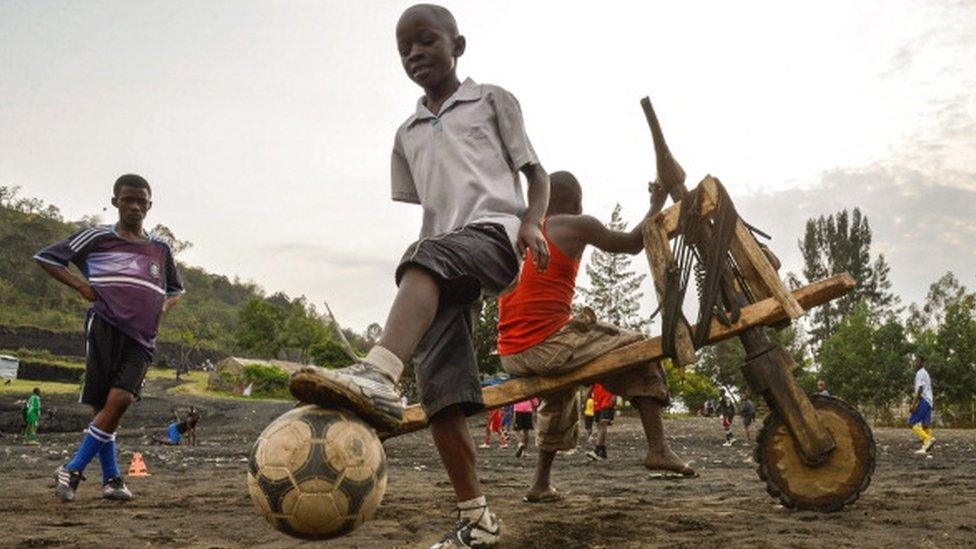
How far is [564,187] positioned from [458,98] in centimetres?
197

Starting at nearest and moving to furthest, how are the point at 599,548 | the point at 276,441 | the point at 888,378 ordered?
the point at 276,441
the point at 599,548
the point at 888,378

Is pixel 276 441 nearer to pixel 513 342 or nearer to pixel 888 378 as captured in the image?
pixel 513 342

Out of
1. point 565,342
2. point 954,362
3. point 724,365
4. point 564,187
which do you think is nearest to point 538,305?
point 565,342

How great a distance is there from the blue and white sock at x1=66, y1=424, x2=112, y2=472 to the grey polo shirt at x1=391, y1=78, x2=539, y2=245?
3310mm

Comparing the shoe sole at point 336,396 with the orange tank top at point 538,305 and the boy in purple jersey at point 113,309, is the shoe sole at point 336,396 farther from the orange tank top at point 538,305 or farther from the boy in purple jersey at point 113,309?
the boy in purple jersey at point 113,309

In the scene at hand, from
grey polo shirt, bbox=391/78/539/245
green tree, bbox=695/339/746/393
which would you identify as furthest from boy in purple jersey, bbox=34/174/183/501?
green tree, bbox=695/339/746/393

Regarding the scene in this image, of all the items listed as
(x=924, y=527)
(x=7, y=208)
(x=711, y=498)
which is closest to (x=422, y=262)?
(x=924, y=527)

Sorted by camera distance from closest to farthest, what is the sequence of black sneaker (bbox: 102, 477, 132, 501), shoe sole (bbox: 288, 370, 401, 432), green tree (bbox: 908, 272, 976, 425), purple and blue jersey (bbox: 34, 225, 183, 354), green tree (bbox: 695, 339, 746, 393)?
shoe sole (bbox: 288, 370, 401, 432) → black sneaker (bbox: 102, 477, 132, 501) → purple and blue jersey (bbox: 34, 225, 183, 354) → green tree (bbox: 908, 272, 976, 425) → green tree (bbox: 695, 339, 746, 393)

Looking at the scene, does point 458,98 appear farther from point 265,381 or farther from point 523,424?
point 265,381

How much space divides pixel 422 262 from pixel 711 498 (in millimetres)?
3338

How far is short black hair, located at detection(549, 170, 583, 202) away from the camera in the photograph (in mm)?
5402

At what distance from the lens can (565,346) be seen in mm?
4859

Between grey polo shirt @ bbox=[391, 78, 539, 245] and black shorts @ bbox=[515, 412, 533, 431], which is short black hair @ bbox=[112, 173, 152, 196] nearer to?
grey polo shirt @ bbox=[391, 78, 539, 245]

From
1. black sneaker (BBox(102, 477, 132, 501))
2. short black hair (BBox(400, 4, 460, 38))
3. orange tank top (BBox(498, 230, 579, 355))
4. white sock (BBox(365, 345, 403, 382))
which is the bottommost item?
black sneaker (BBox(102, 477, 132, 501))
